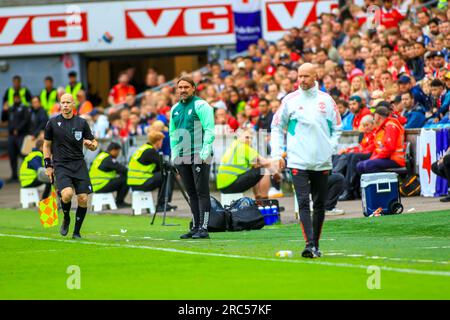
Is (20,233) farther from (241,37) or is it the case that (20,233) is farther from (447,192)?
(241,37)

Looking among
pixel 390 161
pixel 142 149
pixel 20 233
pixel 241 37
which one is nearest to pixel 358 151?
pixel 390 161

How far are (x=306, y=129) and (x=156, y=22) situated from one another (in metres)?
25.0

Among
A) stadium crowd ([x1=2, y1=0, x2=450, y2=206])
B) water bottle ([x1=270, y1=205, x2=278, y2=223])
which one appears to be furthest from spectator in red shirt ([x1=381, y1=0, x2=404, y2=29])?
water bottle ([x1=270, y1=205, x2=278, y2=223])

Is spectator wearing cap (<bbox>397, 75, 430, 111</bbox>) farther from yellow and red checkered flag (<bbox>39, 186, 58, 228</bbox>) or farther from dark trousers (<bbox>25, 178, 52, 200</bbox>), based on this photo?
dark trousers (<bbox>25, 178, 52, 200</bbox>)

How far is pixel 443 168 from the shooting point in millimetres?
19328

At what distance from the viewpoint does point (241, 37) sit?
3262 centimetres

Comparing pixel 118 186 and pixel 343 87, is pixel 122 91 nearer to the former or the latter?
pixel 118 186

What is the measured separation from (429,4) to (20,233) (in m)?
14.1

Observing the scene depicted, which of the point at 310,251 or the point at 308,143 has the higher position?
the point at 308,143

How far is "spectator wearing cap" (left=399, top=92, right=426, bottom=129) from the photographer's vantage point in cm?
2181

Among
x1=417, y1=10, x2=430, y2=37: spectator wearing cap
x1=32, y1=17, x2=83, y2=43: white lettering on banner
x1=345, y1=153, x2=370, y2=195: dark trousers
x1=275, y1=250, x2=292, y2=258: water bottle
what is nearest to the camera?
x1=275, y1=250, x2=292, y2=258: water bottle

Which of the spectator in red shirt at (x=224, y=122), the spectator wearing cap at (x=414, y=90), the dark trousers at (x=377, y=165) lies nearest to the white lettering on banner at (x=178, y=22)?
the spectator in red shirt at (x=224, y=122)

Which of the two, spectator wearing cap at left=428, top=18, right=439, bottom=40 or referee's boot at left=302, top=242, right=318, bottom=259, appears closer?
referee's boot at left=302, top=242, right=318, bottom=259

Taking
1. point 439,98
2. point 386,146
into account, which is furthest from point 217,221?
point 439,98
